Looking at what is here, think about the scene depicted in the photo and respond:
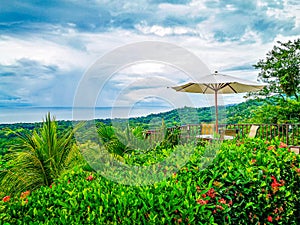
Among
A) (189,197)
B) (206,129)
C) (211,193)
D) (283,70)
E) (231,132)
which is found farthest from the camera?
(283,70)

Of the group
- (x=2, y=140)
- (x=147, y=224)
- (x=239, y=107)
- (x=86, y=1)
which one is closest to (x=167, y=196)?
(x=147, y=224)

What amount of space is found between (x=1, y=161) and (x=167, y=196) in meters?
3.38

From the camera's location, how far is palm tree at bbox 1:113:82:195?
366 centimetres

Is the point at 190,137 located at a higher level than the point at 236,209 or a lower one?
higher

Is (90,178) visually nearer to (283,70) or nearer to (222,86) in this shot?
(222,86)

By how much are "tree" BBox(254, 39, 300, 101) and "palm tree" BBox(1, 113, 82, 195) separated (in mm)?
9288

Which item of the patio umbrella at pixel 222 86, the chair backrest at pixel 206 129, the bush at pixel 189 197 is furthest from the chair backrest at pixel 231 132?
the bush at pixel 189 197

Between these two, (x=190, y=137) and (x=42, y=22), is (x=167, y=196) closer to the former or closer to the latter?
(x=190, y=137)

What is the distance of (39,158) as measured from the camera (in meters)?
3.79

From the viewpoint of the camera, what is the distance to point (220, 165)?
2.44m

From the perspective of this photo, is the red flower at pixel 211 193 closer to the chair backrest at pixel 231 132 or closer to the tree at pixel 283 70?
the chair backrest at pixel 231 132

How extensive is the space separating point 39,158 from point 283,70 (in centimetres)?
1009

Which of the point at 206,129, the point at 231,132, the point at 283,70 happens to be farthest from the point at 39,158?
the point at 283,70

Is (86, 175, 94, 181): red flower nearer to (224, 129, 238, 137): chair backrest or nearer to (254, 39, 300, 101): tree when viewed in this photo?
(224, 129, 238, 137): chair backrest
